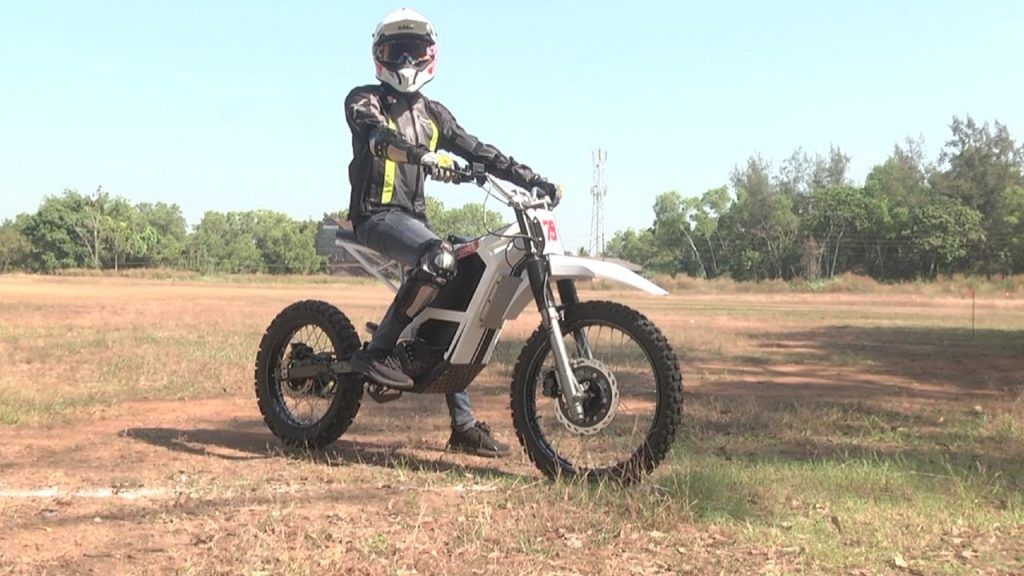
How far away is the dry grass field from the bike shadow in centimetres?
2

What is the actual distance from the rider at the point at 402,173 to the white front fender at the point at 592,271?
449mm

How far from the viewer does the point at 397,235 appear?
4.50 m

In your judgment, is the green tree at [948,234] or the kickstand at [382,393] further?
the green tree at [948,234]

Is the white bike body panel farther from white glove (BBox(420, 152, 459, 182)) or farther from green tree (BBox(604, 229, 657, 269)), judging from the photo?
green tree (BBox(604, 229, 657, 269))

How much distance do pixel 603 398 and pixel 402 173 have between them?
1731mm

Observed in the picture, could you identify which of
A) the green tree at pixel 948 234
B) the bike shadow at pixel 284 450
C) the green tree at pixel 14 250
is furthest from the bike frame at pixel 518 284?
the green tree at pixel 14 250

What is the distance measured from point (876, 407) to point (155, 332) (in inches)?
416

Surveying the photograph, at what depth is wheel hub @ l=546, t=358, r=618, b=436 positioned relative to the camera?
3893 millimetres

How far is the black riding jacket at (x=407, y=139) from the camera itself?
456cm

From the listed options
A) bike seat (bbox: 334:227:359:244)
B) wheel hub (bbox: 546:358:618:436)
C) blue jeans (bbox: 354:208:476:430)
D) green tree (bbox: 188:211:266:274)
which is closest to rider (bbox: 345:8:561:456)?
blue jeans (bbox: 354:208:476:430)

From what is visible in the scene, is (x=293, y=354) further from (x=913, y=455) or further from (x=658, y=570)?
(x=913, y=455)

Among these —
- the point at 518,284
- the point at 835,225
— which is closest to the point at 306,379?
the point at 518,284

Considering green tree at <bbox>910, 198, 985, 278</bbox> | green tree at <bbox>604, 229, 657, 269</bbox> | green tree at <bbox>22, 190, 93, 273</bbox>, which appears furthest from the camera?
green tree at <bbox>604, 229, 657, 269</bbox>

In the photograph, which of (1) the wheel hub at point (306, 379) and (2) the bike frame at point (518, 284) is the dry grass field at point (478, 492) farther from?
(2) the bike frame at point (518, 284)
